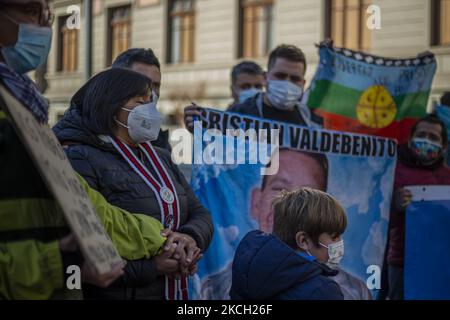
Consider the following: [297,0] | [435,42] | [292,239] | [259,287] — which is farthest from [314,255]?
[297,0]

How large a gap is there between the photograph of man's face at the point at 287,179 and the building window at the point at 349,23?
9.87 metres

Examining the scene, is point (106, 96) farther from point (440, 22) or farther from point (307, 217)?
point (440, 22)

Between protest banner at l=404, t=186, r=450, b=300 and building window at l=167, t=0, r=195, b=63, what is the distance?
46.9 ft

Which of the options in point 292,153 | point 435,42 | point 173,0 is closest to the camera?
point 292,153

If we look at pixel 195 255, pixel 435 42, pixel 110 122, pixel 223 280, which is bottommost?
pixel 223 280

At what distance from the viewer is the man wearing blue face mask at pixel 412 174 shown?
4.84 metres

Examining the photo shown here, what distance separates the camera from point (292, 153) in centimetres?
432

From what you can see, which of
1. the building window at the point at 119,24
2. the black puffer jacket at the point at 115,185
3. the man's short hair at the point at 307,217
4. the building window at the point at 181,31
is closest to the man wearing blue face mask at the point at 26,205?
the black puffer jacket at the point at 115,185

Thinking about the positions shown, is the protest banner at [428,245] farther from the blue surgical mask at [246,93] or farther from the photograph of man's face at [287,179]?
the blue surgical mask at [246,93]

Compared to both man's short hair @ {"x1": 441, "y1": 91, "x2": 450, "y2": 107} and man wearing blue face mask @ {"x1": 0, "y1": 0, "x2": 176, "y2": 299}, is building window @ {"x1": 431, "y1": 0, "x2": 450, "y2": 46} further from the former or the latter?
man wearing blue face mask @ {"x1": 0, "y1": 0, "x2": 176, "y2": 299}

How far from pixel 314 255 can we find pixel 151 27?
16039mm

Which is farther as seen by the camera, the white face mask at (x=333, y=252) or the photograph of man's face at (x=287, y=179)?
the photograph of man's face at (x=287, y=179)

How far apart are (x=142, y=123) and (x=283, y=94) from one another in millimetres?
2245

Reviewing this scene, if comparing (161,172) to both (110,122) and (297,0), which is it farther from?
(297,0)
